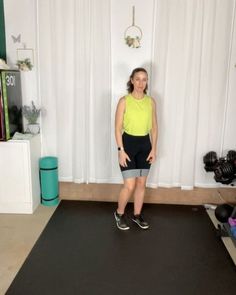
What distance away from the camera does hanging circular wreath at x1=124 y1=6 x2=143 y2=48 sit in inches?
116

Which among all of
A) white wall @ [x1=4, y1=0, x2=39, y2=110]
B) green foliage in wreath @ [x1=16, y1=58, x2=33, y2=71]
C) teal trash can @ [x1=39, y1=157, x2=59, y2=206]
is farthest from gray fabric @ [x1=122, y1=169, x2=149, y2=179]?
green foliage in wreath @ [x1=16, y1=58, x2=33, y2=71]

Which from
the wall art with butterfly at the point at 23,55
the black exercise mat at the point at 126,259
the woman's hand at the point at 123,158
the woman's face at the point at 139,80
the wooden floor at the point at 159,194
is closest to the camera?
the black exercise mat at the point at 126,259

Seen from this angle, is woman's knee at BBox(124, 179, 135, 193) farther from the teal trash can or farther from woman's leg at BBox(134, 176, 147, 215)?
the teal trash can

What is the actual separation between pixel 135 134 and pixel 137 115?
18 cm

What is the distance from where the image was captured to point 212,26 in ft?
9.27

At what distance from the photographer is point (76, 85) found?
3.03 meters

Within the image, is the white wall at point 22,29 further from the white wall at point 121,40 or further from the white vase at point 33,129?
the white vase at point 33,129

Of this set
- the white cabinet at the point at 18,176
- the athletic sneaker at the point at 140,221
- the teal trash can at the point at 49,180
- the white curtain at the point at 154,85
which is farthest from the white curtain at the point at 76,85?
the athletic sneaker at the point at 140,221

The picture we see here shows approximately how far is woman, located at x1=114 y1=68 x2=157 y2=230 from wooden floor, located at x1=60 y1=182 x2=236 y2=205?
54 centimetres

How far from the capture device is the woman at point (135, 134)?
2.62 m

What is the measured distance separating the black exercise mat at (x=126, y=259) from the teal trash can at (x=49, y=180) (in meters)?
0.20

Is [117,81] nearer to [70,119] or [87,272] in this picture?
[70,119]

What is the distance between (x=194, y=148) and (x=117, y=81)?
107cm

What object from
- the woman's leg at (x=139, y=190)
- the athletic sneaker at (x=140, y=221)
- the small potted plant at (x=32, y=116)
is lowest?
the athletic sneaker at (x=140, y=221)
